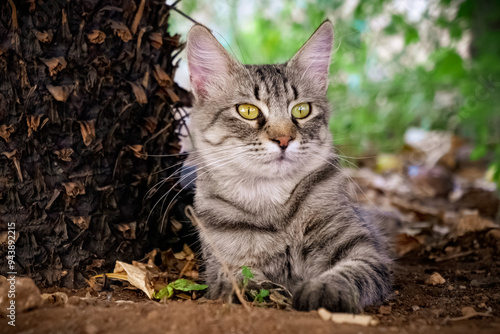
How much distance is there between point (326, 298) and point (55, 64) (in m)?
1.58

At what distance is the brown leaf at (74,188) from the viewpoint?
6.89 ft

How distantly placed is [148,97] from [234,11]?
2.82 m

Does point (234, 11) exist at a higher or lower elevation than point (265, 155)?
higher

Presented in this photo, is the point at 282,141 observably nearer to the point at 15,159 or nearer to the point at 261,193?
the point at 261,193

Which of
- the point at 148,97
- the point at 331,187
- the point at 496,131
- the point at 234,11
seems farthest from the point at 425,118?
the point at 148,97

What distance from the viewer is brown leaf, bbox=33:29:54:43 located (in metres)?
1.98

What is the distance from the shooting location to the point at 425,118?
599cm

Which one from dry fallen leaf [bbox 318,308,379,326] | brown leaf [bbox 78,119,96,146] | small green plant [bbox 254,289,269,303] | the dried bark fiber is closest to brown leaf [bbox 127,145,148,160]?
the dried bark fiber

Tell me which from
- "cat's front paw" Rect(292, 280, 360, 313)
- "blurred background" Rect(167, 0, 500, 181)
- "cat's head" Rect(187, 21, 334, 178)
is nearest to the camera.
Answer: "cat's front paw" Rect(292, 280, 360, 313)

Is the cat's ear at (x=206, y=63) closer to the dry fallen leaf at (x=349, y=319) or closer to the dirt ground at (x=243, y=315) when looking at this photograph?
the dirt ground at (x=243, y=315)

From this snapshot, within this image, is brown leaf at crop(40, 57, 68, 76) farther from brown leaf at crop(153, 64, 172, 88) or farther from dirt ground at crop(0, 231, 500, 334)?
dirt ground at crop(0, 231, 500, 334)

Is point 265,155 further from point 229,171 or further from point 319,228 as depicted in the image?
point 319,228

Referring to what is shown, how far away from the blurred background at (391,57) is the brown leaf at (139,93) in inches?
20.1

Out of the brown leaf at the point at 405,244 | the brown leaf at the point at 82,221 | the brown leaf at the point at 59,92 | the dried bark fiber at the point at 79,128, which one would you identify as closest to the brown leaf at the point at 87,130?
the dried bark fiber at the point at 79,128
